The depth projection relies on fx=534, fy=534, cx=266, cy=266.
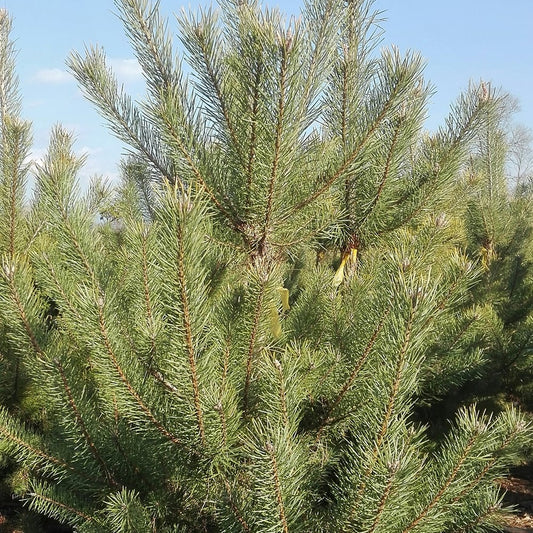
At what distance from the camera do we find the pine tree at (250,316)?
1.58m

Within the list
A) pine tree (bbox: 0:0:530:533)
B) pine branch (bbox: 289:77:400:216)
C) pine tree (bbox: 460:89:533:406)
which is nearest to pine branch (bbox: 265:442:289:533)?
pine tree (bbox: 0:0:530:533)

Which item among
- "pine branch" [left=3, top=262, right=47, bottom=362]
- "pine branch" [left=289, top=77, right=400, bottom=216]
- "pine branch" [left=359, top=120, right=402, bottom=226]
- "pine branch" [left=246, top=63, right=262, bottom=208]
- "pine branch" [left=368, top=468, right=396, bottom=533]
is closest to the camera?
"pine branch" [left=368, top=468, right=396, bottom=533]

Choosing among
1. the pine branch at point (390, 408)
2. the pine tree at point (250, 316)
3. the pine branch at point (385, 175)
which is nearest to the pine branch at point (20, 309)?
the pine tree at point (250, 316)

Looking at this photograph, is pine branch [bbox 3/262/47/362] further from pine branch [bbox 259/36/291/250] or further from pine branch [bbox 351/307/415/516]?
pine branch [bbox 351/307/415/516]

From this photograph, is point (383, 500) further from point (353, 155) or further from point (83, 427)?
point (353, 155)

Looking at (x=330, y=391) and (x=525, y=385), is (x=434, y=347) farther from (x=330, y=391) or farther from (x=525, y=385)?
(x=525, y=385)

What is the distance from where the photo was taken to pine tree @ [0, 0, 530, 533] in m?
1.58

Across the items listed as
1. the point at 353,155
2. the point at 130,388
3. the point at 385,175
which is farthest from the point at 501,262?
the point at 130,388

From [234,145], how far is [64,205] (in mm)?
696

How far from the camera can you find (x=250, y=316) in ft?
6.22

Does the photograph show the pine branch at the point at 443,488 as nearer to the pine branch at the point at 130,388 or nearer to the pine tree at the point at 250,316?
the pine tree at the point at 250,316

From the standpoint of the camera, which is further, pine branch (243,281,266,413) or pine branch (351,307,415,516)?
pine branch (243,281,266,413)

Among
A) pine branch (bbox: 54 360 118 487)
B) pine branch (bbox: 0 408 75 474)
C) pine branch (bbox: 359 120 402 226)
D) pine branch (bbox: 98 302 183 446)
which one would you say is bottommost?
pine branch (bbox: 0 408 75 474)

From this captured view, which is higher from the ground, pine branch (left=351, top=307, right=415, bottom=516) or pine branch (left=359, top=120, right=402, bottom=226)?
pine branch (left=359, top=120, right=402, bottom=226)
